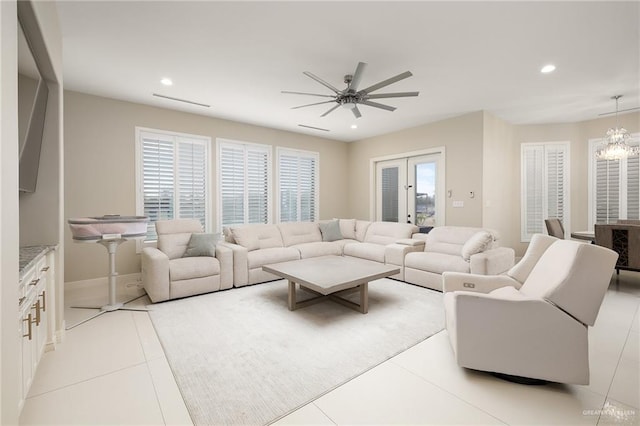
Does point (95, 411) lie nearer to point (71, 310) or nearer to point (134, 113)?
point (71, 310)

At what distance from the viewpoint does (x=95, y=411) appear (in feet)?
5.46

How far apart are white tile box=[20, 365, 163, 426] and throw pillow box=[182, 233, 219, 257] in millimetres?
2150

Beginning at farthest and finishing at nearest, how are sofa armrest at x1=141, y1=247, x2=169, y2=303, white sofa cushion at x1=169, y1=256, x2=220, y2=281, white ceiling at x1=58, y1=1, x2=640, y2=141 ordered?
white sofa cushion at x1=169, y1=256, x2=220, y2=281, sofa armrest at x1=141, y1=247, x2=169, y2=303, white ceiling at x1=58, y1=1, x2=640, y2=141

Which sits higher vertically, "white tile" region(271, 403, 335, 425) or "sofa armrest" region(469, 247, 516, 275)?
"sofa armrest" region(469, 247, 516, 275)

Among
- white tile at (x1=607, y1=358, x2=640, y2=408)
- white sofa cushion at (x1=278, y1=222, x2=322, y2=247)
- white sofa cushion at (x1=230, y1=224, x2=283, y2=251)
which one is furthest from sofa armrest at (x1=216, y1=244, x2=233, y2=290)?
white tile at (x1=607, y1=358, x2=640, y2=408)

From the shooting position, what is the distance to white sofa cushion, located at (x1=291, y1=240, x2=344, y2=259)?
4914 millimetres

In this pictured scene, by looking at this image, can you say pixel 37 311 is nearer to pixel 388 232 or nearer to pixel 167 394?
pixel 167 394

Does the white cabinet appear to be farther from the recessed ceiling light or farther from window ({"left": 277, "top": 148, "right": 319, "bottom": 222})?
the recessed ceiling light

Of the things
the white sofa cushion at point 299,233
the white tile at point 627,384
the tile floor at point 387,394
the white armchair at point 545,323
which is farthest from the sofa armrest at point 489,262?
the white sofa cushion at point 299,233

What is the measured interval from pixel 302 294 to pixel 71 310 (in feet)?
8.84

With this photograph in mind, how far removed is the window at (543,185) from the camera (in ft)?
18.5

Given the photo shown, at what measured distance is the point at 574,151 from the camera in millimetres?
5547

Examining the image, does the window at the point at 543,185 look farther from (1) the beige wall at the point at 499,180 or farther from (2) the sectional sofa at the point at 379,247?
(2) the sectional sofa at the point at 379,247

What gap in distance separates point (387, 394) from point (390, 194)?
5.13m
